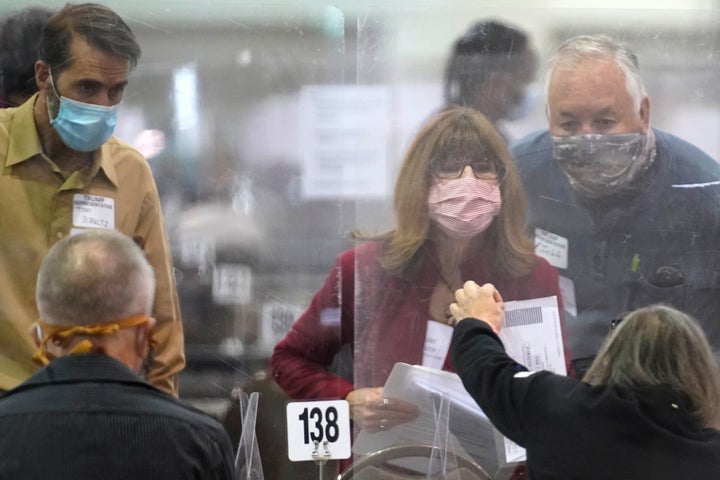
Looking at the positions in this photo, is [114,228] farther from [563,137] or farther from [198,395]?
[563,137]

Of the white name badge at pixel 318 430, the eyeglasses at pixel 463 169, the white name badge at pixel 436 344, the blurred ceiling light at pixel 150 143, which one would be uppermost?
the blurred ceiling light at pixel 150 143

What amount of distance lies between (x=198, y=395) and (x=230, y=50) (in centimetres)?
101

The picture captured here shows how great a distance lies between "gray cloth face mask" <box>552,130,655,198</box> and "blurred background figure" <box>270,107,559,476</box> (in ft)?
0.56

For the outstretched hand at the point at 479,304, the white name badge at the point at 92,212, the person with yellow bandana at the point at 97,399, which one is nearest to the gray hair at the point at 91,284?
the person with yellow bandana at the point at 97,399

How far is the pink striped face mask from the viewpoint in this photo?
9.41 feet

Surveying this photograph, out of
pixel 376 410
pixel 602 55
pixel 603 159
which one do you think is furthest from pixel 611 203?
pixel 376 410

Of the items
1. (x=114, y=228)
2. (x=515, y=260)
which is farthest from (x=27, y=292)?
(x=515, y=260)

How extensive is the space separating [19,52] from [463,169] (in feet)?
4.27

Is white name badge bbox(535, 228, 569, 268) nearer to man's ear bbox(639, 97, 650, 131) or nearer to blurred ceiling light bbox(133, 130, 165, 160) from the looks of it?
A: man's ear bbox(639, 97, 650, 131)

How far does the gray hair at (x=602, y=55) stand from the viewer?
2.93 metres

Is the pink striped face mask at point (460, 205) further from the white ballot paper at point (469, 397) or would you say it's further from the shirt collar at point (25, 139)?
the shirt collar at point (25, 139)

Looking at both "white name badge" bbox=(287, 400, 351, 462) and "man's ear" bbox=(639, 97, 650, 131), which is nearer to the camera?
"white name badge" bbox=(287, 400, 351, 462)

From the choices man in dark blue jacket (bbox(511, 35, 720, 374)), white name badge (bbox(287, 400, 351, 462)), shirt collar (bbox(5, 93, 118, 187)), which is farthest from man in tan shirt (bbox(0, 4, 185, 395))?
man in dark blue jacket (bbox(511, 35, 720, 374))

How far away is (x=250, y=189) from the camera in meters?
2.93
